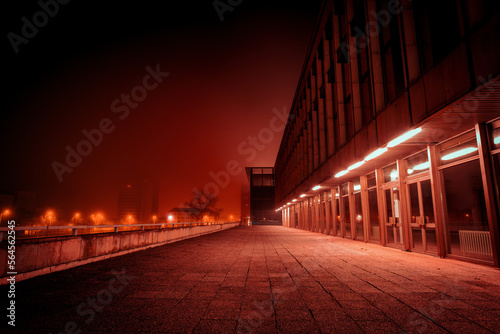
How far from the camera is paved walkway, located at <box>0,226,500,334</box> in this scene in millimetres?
3217

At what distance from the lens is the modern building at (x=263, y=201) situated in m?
76.8

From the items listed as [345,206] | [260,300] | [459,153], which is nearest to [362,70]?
[459,153]

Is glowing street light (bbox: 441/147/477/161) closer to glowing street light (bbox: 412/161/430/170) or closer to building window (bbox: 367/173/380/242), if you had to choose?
glowing street light (bbox: 412/161/430/170)

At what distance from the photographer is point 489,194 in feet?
22.8

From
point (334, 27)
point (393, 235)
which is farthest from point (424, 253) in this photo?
point (334, 27)

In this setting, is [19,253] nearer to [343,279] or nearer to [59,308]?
[59,308]

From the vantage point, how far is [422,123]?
7.58m

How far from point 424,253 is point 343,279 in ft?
20.4

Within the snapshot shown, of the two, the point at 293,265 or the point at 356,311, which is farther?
the point at 293,265

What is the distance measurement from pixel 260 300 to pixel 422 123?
262 inches

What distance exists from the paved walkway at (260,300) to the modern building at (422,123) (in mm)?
2535

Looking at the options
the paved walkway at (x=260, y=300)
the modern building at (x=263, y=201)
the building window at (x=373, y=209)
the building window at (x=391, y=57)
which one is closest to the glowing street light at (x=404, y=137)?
the building window at (x=391, y=57)

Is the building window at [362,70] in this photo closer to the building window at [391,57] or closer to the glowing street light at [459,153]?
the building window at [391,57]

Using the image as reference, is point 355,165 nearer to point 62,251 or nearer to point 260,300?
point 260,300
